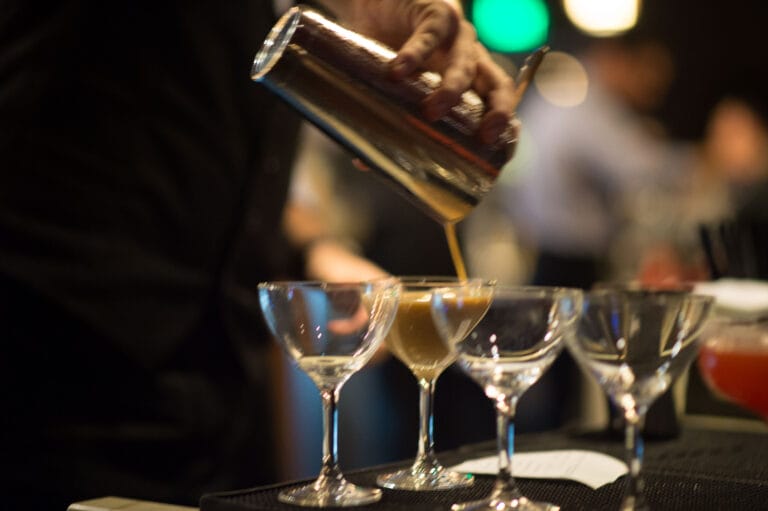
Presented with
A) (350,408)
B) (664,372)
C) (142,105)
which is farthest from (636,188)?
(664,372)

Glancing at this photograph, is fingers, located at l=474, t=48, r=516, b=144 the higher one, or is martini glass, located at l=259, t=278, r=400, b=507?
fingers, located at l=474, t=48, r=516, b=144

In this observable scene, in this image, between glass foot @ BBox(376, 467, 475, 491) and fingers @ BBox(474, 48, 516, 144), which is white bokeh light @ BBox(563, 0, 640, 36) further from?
glass foot @ BBox(376, 467, 475, 491)

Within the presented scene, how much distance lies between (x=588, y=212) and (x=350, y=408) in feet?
4.76

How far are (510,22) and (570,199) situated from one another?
1.82 metres

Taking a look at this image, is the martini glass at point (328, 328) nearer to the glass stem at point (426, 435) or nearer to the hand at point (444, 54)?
the glass stem at point (426, 435)

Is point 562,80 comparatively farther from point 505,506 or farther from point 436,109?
point 505,506

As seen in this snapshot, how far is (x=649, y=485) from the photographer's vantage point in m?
0.98

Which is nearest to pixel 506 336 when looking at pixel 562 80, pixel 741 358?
pixel 741 358

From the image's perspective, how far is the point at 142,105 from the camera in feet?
4.85

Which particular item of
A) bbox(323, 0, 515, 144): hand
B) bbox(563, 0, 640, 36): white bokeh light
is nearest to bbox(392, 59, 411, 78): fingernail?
bbox(323, 0, 515, 144): hand

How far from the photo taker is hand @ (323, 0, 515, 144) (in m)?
1.04

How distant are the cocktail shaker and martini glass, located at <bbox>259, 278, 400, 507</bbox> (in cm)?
18

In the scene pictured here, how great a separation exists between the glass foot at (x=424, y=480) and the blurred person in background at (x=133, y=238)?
544mm

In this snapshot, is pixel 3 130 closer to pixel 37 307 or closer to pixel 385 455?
pixel 37 307
